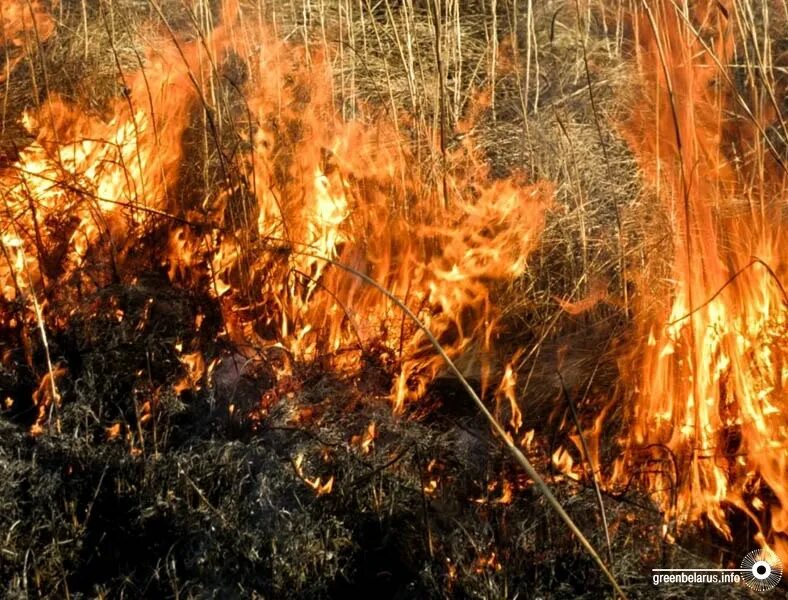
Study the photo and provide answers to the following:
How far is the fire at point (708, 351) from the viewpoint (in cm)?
215

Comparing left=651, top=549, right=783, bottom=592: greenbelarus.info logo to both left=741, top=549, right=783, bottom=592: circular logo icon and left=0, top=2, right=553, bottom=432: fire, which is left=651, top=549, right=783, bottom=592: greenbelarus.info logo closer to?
left=741, top=549, right=783, bottom=592: circular logo icon

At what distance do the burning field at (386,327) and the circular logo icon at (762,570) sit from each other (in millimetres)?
11

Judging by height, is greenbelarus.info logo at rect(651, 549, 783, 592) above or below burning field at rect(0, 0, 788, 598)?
below

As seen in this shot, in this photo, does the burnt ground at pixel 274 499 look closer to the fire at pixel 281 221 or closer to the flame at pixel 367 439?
the flame at pixel 367 439

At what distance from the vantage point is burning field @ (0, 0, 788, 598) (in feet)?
6.84

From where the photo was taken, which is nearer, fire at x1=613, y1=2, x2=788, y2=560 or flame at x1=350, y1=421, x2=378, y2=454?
fire at x1=613, y1=2, x2=788, y2=560

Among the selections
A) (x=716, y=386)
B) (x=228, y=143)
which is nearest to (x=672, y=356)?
(x=716, y=386)

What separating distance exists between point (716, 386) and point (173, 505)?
4.08 ft

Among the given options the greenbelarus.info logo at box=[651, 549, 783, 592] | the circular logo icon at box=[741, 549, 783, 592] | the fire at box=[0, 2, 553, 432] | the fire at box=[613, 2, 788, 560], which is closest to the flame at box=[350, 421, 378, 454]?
the fire at box=[0, 2, 553, 432]

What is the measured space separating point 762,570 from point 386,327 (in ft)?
3.76

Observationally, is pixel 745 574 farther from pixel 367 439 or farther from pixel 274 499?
pixel 274 499

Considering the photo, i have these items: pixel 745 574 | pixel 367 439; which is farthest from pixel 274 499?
pixel 745 574

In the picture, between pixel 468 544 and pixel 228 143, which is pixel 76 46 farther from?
pixel 468 544

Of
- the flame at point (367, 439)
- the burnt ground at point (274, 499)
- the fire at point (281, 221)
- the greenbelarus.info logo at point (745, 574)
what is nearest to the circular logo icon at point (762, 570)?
the greenbelarus.info logo at point (745, 574)
